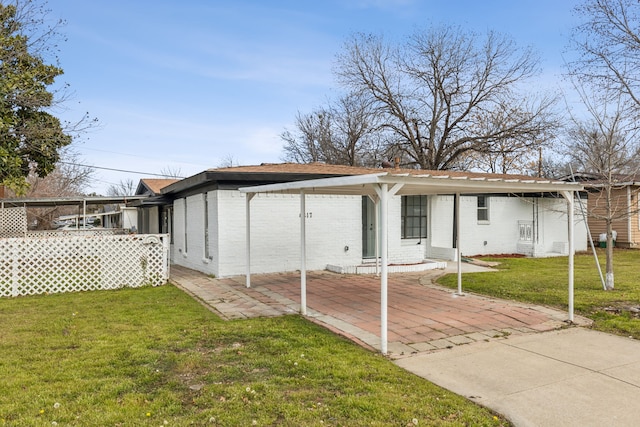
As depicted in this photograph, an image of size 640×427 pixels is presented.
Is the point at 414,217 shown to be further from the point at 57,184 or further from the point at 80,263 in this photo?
the point at 57,184

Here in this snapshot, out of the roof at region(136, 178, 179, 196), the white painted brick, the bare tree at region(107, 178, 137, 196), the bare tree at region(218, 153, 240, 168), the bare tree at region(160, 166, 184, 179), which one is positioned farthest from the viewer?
the bare tree at region(107, 178, 137, 196)

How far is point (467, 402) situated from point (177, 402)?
91.5 inches

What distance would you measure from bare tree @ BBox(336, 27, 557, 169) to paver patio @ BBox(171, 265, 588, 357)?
18.2 m

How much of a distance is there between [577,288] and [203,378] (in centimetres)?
786

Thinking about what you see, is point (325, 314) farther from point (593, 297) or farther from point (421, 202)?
point (421, 202)

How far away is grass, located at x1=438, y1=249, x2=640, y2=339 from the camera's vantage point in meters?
6.59

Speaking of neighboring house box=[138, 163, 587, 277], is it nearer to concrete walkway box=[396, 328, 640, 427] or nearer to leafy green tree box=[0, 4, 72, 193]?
leafy green tree box=[0, 4, 72, 193]

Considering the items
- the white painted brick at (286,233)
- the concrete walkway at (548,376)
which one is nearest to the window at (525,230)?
the white painted brick at (286,233)

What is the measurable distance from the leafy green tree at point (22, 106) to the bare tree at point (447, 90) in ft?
58.7

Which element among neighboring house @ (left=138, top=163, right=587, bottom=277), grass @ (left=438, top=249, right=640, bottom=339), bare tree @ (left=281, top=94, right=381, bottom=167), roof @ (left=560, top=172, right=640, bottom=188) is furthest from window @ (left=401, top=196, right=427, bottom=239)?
bare tree @ (left=281, top=94, right=381, bottom=167)

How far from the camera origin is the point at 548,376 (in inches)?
166

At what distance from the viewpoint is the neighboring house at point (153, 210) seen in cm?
1540

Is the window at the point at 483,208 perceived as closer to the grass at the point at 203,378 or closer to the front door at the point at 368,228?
the front door at the point at 368,228

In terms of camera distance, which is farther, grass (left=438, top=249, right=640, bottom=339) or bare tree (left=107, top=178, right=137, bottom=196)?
bare tree (left=107, top=178, right=137, bottom=196)
